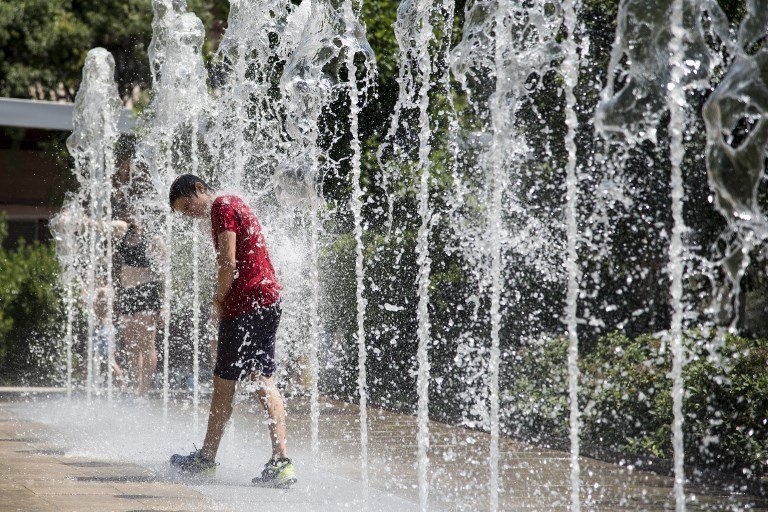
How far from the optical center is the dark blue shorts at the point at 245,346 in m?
5.60

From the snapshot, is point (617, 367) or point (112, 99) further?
point (112, 99)

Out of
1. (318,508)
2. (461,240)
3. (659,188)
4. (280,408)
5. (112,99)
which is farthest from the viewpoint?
(112,99)

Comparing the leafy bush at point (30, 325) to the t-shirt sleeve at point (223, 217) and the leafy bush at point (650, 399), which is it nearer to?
the leafy bush at point (650, 399)

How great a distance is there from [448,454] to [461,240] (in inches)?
129

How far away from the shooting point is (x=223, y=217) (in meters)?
5.54

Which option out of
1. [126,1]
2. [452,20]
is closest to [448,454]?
[452,20]

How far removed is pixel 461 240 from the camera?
9.90m

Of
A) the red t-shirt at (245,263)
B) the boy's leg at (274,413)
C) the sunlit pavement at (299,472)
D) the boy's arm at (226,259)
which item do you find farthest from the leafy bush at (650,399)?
the boy's arm at (226,259)

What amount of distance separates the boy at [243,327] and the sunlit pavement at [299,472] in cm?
15

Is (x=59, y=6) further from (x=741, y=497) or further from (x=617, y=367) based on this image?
(x=741, y=497)

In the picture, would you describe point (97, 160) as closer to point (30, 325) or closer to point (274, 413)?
point (30, 325)

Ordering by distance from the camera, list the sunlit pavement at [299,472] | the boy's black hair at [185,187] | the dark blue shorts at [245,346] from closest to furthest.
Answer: the sunlit pavement at [299,472] < the dark blue shorts at [245,346] < the boy's black hair at [185,187]

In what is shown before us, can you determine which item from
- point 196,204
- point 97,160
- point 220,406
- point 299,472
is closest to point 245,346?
point 220,406

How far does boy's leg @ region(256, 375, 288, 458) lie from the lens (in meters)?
5.53
